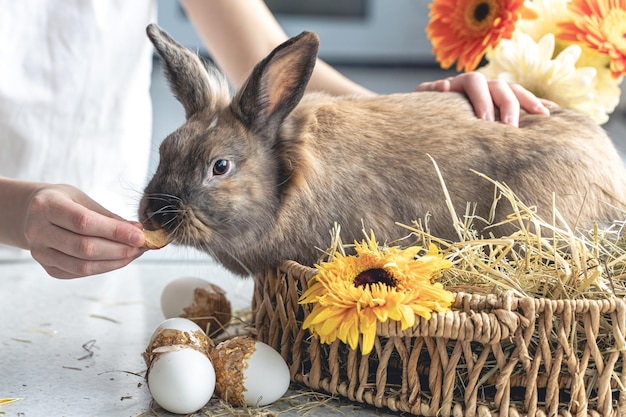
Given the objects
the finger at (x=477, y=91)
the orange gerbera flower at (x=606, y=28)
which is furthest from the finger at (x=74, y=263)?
the orange gerbera flower at (x=606, y=28)

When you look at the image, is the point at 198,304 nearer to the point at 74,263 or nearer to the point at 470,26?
the point at 74,263

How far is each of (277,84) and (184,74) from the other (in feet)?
0.47

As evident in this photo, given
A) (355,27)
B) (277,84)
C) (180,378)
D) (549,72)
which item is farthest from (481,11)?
(355,27)

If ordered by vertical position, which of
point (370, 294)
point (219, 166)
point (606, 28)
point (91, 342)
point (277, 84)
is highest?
point (606, 28)

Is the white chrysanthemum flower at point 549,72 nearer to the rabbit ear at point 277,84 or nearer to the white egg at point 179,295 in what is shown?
→ the rabbit ear at point 277,84

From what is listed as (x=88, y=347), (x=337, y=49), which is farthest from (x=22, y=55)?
(x=337, y=49)

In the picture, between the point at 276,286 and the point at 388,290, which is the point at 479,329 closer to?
the point at 388,290

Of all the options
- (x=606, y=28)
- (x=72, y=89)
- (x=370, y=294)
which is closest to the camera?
(x=370, y=294)

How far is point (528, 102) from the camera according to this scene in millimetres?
1142

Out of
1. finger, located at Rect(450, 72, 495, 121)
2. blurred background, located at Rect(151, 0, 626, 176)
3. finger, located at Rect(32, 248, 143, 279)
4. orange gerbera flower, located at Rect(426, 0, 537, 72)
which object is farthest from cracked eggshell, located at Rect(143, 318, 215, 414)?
blurred background, located at Rect(151, 0, 626, 176)

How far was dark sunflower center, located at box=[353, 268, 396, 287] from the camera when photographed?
817 mm

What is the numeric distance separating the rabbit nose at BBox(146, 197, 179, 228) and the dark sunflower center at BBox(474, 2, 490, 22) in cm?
62

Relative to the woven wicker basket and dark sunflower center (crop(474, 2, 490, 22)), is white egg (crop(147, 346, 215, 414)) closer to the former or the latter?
the woven wicker basket

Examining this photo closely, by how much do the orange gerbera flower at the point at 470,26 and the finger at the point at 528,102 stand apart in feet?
0.45
